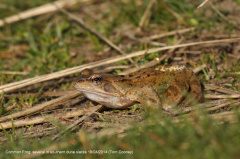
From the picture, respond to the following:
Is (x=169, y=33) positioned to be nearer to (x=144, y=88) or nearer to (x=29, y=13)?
(x=144, y=88)

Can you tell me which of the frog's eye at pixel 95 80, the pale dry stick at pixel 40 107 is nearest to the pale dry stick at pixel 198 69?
the frog's eye at pixel 95 80

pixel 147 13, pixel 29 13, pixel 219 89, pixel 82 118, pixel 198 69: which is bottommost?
pixel 82 118

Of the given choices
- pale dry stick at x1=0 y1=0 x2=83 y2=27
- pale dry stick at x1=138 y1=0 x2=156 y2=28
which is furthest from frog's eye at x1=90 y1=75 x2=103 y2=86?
pale dry stick at x1=0 y1=0 x2=83 y2=27

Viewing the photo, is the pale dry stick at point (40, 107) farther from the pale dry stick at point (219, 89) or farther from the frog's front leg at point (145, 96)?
the pale dry stick at point (219, 89)

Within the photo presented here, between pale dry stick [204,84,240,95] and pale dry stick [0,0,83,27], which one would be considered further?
pale dry stick [0,0,83,27]

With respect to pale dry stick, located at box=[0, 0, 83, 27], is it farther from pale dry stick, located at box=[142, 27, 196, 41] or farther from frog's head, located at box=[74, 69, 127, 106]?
frog's head, located at box=[74, 69, 127, 106]

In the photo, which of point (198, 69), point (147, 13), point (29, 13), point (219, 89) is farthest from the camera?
point (29, 13)

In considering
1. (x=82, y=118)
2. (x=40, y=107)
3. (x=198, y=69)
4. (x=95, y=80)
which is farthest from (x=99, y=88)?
Answer: (x=198, y=69)

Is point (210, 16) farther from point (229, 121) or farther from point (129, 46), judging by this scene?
point (229, 121)

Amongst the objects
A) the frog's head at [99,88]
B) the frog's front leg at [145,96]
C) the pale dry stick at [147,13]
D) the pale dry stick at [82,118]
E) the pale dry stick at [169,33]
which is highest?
the pale dry stick at [147,13]
